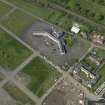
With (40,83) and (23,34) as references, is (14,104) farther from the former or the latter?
(23,34)

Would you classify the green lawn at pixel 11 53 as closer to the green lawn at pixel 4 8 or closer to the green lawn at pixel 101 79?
the green lawn at pixel 4 8

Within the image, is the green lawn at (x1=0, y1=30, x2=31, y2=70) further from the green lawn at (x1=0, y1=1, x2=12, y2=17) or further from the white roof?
the white roof

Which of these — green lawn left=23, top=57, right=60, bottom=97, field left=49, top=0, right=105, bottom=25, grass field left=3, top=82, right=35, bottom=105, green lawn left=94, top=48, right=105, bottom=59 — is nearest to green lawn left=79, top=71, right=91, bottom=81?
green lawn left=23, top=57, right=60, bottom=97

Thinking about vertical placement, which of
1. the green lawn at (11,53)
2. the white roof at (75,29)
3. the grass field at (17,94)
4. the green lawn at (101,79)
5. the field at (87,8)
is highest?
the field at (87,8)

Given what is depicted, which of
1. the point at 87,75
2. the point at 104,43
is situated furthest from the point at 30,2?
the point at 87,75

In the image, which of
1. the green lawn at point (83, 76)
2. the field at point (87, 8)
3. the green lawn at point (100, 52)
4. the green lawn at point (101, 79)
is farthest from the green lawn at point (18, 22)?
the green lawn at point (101, 79)
